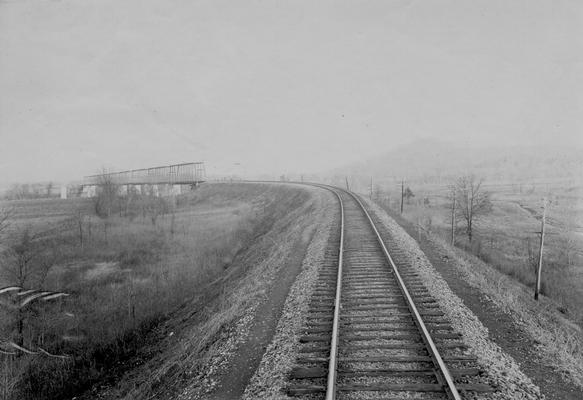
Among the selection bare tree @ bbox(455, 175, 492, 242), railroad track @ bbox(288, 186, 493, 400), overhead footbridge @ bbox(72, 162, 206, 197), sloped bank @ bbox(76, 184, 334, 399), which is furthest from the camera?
overhead footbridge @ bbox(72, 162, 206, 197)

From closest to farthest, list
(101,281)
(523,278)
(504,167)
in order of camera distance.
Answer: (523,278)
(101,281)
(504,167)

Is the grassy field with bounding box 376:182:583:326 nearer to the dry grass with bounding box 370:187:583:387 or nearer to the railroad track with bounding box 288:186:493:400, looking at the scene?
the dry grass with bounding box 370:187:583:387

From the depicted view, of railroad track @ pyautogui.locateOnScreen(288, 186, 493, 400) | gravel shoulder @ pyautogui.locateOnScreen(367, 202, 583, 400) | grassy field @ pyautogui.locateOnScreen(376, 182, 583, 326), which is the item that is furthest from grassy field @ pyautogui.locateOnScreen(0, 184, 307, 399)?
grassy field @ pyautogui.locateOnScreen(376, 182, 583, 326)

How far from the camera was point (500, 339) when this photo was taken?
6949 millimetres

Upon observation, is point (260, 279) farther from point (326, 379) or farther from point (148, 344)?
point (326, 379)

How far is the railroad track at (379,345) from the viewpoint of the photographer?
16.9 ft

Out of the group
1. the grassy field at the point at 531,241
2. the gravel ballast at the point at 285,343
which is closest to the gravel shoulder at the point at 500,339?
the gravel ballast at the point at 285,343

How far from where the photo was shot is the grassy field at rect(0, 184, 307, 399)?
995 cm

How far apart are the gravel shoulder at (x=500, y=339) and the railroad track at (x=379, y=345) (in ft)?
1.15

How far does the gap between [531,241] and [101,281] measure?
30.2 m

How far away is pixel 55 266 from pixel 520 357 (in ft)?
77.9

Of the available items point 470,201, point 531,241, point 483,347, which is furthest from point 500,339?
point 470,201

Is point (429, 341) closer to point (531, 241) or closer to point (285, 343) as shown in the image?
point (285, 343)

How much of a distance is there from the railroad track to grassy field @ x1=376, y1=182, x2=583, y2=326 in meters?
8.56
